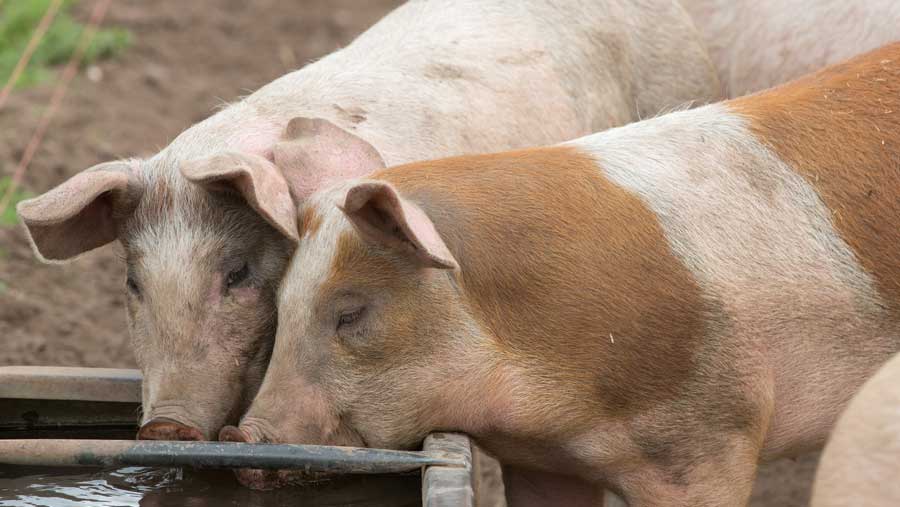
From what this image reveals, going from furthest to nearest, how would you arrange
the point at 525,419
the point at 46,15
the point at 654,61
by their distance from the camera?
the point at 46,15 < the point at 654,61 < the point at 525,419

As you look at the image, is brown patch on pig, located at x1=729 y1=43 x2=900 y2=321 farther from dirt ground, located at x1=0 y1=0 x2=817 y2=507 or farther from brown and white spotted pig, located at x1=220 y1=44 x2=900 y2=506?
dirt ground, located at x1=0 y1=0 x2=817 y2=507

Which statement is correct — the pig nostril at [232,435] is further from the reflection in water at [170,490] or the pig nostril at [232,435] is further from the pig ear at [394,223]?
the pig ear at [394,223]

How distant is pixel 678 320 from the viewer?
3549 mm

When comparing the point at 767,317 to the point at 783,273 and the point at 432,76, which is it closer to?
the point at 783,273

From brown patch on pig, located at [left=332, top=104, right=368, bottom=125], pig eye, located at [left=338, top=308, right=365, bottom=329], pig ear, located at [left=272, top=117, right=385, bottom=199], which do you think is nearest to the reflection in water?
pig eye, located at [left=338, top=308, right=365, bottom=329]

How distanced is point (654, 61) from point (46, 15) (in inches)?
205

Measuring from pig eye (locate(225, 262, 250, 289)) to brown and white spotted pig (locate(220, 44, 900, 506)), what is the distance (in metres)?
0.38

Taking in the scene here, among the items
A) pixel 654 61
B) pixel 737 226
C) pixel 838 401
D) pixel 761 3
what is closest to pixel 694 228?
pixel 737 226

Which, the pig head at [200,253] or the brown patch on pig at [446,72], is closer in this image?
the pig head at [200,253]

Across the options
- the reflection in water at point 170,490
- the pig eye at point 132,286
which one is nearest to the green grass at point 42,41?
the pig eye at point 132,286

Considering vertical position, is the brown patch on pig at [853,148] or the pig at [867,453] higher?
the brown patch on pig at [853,148]

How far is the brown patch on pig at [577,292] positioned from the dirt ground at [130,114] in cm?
155

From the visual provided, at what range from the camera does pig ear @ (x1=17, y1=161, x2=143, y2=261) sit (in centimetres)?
398

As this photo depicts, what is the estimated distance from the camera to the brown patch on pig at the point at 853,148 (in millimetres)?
3768
